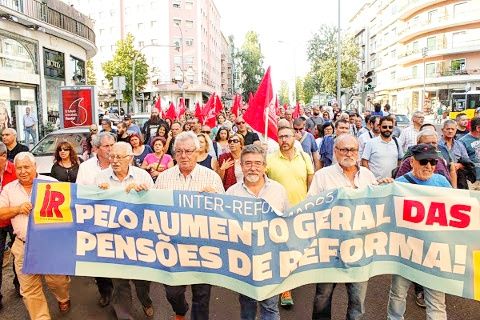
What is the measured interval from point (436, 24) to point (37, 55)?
46768 mm

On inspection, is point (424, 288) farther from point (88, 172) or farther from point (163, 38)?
point (163, 38)

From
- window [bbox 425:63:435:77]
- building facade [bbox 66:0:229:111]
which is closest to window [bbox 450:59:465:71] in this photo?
window [bbox 425:63:435:77]

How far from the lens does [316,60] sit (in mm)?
39656

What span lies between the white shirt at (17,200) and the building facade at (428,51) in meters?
37.5

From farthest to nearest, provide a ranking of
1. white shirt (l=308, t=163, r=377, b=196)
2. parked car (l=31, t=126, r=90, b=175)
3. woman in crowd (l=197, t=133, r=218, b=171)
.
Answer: parked car (l=31, t=126, r=90, b=175) → woman in crowd (l=197, t=133, r=218, b=171) → white shirt (l=308, t=163, r=377, b=196)

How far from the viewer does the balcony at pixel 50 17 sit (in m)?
16.8

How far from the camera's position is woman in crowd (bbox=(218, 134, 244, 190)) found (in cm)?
560

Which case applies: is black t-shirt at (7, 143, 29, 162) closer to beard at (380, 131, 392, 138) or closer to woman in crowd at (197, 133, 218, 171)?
woman in crowd at (197, 133, 218, 171)

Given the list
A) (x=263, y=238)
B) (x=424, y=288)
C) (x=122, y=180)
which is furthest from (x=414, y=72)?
(x=263, y=238)

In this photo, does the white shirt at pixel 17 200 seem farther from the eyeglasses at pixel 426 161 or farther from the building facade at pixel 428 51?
the building facade at pixel 428 51

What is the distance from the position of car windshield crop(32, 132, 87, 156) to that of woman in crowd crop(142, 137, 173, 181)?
3.63m

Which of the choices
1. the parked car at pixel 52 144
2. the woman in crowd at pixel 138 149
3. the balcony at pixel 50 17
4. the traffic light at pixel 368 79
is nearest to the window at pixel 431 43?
the traffic light at pixel 368 79

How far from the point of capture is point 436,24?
52.8 meters

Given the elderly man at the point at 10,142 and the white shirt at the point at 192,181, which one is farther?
the elderly man at the point at 10,142
